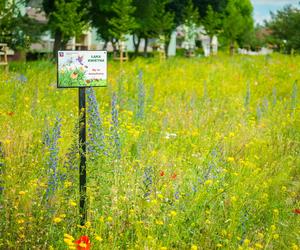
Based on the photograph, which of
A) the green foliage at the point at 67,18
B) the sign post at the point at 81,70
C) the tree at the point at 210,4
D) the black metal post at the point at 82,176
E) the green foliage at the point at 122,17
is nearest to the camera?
the black metal post at the point at 82,176

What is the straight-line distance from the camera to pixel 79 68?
428cm

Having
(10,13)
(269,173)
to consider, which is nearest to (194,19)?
(10,13)

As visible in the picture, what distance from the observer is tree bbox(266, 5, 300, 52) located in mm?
27836

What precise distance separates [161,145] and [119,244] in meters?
2.85

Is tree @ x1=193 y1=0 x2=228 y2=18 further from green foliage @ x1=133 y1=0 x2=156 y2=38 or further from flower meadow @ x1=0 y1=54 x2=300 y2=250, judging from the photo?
flower meadow @ x1=0 y1=54 x2=300 y2=250

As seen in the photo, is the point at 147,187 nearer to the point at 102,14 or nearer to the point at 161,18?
the point at 102,14

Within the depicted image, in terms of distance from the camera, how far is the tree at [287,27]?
2784 cm

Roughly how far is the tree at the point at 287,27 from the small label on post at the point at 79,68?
24048 millimetres

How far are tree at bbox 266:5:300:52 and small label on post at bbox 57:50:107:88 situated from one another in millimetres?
24048

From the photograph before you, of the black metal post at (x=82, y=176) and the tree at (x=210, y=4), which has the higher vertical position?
the tree at (x=210, y=4)

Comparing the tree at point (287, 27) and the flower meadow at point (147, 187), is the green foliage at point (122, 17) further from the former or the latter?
the flower meadow at point (147, 187)

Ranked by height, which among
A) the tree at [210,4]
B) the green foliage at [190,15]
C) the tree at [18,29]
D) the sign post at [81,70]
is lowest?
the sign post at [81,70]

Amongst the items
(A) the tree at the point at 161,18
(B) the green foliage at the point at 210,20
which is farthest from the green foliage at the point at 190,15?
(B) the green foliage at the point at 210,20

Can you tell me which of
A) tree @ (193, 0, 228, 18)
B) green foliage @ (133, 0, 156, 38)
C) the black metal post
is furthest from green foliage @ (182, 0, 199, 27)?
the black metal post
